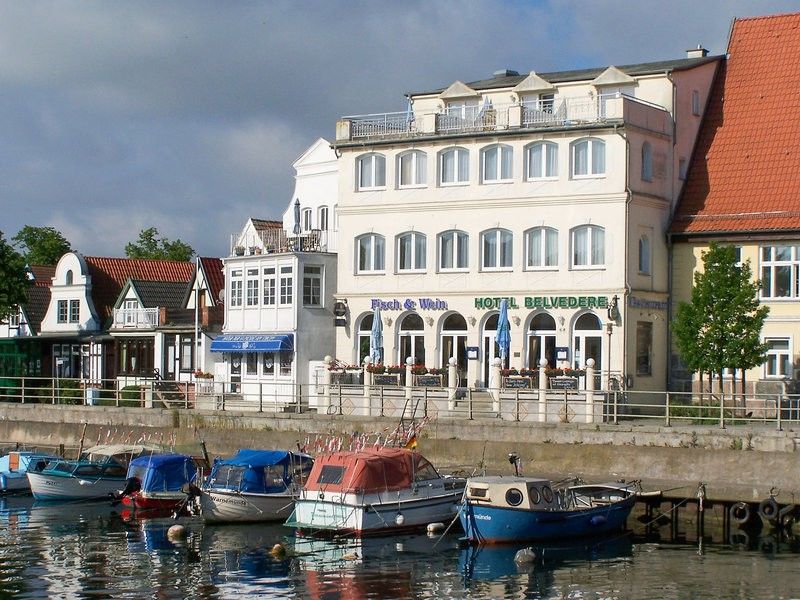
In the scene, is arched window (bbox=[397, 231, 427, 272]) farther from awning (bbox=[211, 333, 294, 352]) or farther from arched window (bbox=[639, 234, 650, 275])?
arched window (bbox=[639, 234, 650, 275])

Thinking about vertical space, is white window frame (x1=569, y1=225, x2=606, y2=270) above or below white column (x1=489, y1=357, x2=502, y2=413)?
above

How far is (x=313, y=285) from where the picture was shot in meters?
58.0

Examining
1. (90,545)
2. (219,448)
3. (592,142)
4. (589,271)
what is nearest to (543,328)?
(589,271)

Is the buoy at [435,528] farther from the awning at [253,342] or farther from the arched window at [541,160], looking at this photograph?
the awning at [253,342]

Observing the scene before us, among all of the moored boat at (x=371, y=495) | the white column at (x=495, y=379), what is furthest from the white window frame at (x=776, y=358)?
the moored boat at (x=371, y=495)

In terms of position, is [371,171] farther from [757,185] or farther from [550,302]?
[757,185]

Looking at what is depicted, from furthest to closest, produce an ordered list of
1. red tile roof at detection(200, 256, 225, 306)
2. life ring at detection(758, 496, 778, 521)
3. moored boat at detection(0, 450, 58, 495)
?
red tile roof at detection(200, 256, 225, 306)
moored boat at detection(0, 450, 58, 495)
life ring at detection(758, 496, 778, 521)

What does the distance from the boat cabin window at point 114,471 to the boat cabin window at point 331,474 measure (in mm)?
10714

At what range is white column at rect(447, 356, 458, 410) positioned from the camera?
158 feet

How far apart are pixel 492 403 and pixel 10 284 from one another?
106ft

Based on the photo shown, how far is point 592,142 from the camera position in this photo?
51.8 m

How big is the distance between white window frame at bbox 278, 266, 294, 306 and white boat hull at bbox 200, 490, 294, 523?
17287mm

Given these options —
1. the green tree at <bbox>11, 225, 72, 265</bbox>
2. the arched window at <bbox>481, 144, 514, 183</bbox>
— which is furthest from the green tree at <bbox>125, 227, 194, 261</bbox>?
the arched window at <bbox>481, 144, 514, 183</bbox>

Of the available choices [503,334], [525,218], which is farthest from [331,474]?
[525,218]
